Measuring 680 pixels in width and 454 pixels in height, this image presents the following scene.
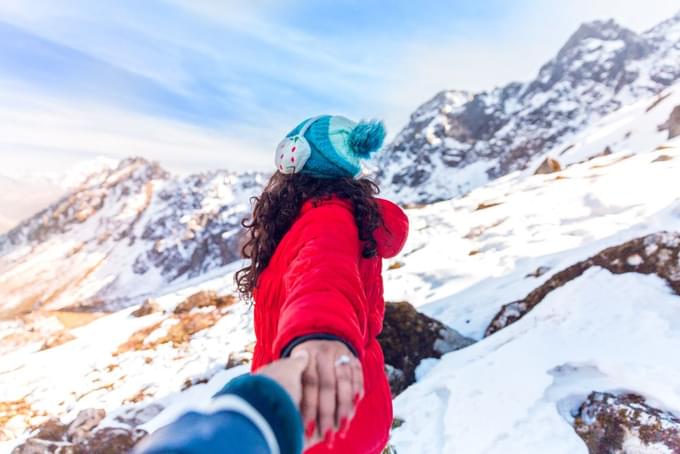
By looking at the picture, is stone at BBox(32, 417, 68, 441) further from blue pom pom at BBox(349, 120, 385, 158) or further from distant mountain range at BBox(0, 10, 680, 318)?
distant mountain range at BBox(0, 10, 680, 318)

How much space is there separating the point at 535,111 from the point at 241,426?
13509 centimetres

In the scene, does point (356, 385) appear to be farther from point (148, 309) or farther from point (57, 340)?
point (57, 340)

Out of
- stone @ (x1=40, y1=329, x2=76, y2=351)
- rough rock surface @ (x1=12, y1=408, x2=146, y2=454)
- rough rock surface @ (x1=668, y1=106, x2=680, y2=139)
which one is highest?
rough rock surface @ (x1=668, y1=106, x2=680, y2=139)

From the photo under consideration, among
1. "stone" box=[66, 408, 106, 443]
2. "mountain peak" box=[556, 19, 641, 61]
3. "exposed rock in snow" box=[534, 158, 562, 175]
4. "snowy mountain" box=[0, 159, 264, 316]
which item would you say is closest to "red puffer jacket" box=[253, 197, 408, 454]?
"stone" box=[66, 408, 106, 443]

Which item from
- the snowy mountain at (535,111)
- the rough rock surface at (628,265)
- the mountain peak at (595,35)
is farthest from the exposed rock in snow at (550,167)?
the mountain peak at (595,35)

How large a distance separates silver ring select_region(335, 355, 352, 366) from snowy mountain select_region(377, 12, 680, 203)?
105m

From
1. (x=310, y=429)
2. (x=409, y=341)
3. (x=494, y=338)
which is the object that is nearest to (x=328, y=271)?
(x=310, y=429)

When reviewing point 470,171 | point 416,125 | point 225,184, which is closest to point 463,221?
point 470,171

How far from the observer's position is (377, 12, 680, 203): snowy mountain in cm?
10638

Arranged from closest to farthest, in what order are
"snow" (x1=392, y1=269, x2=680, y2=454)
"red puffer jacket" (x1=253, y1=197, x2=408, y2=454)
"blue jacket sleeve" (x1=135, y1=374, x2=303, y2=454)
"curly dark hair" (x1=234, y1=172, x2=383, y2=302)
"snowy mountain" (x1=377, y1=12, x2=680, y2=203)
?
"blue jacket sleeve" (x1=135, y1=374, x2=303, y2=454)
"red puffer jacket" (x1=253, y1=197, x2=408, y2=454)
"curly dark hair" (x1=234, y1=172, x2=383, y2=302)
"snow" (x1=392, y1=269, x2=680, y2=454)
"snowy mountain" (x1=377, y1=12, x2=680, y2=203)

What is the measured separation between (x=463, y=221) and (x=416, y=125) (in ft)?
460

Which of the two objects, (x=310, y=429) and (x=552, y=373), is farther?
(x=552, y=373)

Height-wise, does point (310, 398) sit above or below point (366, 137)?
below

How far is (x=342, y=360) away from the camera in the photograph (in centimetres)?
100
